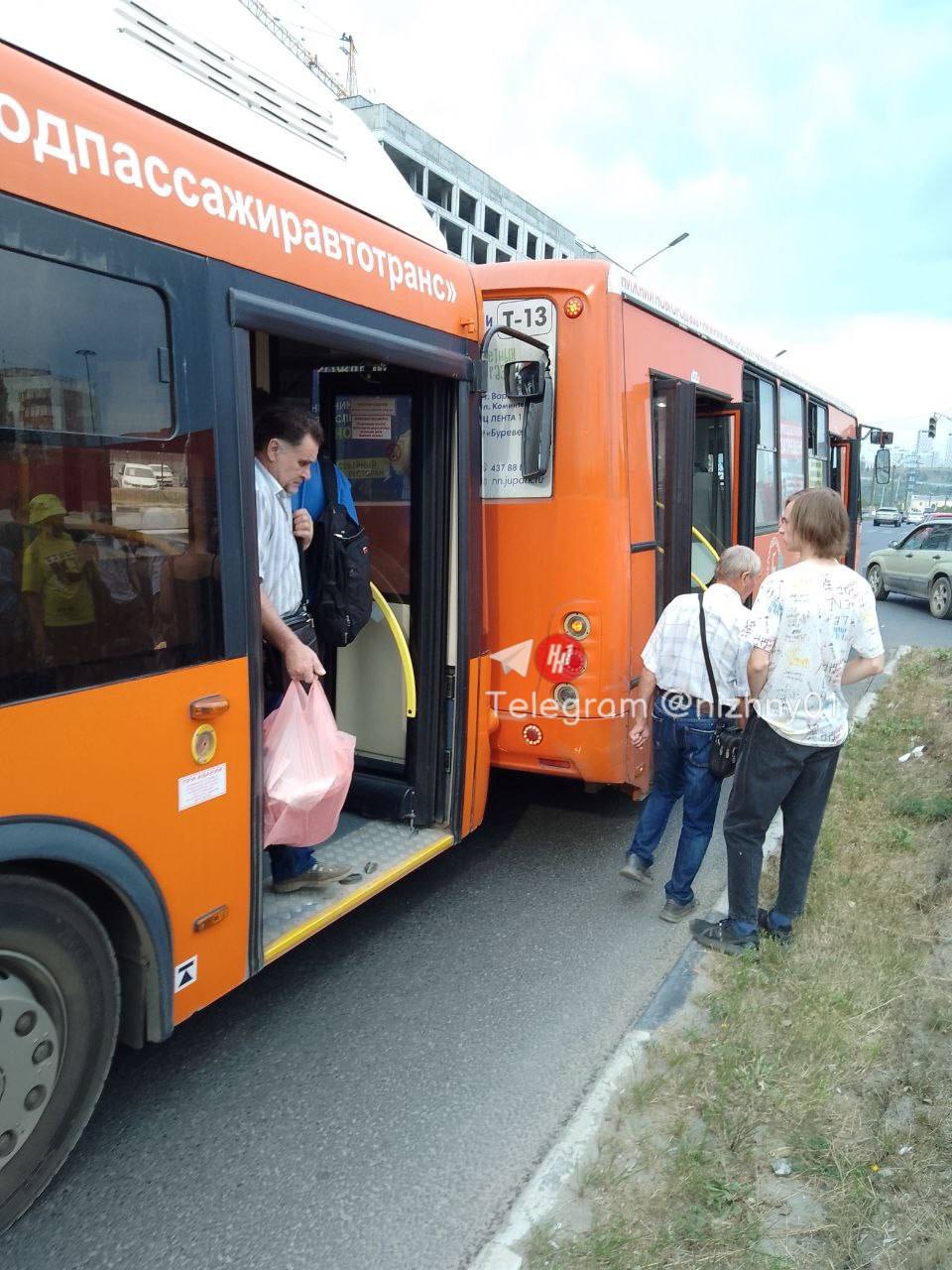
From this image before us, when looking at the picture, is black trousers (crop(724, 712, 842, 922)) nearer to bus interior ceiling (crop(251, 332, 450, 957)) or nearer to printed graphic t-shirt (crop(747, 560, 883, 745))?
printed graphic t-shirt (crop(747, 560, 883, 745))

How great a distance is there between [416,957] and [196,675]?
1825mm

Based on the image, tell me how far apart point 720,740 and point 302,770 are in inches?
73.2

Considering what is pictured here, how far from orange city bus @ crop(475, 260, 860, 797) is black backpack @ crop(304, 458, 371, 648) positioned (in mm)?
779

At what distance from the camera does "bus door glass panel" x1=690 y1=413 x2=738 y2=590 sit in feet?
21.4

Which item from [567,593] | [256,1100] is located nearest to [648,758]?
[567,593]

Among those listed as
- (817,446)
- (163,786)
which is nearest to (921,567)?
(817,446)

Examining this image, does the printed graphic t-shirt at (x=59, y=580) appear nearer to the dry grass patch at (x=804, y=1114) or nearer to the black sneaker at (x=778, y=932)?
the dry grass patch at (x=804, y=1114)

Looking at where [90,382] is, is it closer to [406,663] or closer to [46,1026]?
[46,1026]

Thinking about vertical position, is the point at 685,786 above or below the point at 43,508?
below

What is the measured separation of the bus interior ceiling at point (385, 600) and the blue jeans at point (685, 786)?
40.0 inches

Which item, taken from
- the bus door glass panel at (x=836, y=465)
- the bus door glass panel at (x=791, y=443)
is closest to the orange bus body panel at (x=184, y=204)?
the bus door glass panel at (x=791, y=443)

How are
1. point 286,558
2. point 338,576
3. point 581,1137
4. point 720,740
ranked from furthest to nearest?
point 720,740 → point 338,576 → point 286,558 → point 581,1137

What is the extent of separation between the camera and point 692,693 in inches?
163

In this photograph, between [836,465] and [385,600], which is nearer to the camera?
[385,600]
